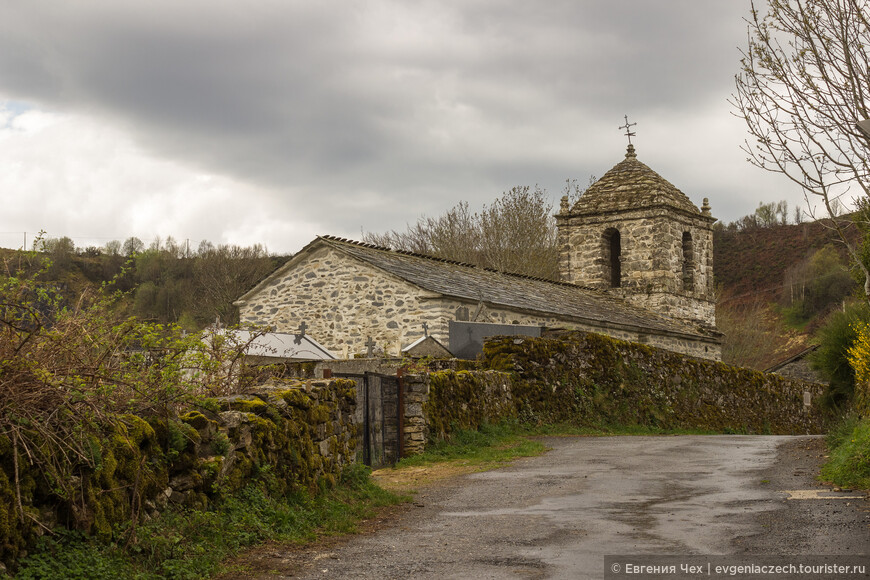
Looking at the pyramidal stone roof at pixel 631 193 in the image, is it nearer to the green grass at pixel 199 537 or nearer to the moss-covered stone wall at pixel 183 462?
the moss-covered stone wall at pixel 183 462

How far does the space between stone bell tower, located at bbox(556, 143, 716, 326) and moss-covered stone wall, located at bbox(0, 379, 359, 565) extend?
25082 millimetres

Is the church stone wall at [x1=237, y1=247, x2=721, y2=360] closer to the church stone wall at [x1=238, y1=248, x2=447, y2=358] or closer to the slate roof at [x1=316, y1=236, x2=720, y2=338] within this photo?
the church stone wall at [x1=238, y1=248, x2=447, y2=358]

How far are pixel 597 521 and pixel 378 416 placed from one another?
4.75 metres

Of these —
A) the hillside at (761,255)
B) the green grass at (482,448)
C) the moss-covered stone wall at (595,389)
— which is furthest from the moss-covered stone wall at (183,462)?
the hillside at (761,255)

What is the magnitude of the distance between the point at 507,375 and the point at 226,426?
10561 mm

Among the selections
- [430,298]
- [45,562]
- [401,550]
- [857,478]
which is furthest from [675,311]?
Answer: [45,562]

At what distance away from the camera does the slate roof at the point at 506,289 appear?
2256 cm

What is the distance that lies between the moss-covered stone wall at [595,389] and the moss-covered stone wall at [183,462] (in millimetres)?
4959

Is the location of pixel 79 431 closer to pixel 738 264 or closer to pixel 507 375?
pixel 507 375

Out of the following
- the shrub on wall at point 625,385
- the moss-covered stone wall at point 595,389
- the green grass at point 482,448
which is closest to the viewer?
the green grass at point 482,448

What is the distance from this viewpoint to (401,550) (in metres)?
6.34

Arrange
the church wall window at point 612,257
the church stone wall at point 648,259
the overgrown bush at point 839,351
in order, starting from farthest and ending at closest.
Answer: the church wall window at point 612,257 < the church stone wall at point 648,259 < the overgrown bush at point 839,351

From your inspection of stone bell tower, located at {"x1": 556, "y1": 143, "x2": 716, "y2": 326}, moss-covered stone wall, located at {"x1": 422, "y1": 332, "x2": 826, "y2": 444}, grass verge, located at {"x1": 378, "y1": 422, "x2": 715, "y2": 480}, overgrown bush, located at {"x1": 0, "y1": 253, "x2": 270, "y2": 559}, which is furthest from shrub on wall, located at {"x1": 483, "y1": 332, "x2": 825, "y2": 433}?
overgrown bush, located at {"x1": 0, "y1": 253, "x2": 270, "y2": 559}

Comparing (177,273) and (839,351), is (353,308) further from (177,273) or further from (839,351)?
(177,273)
